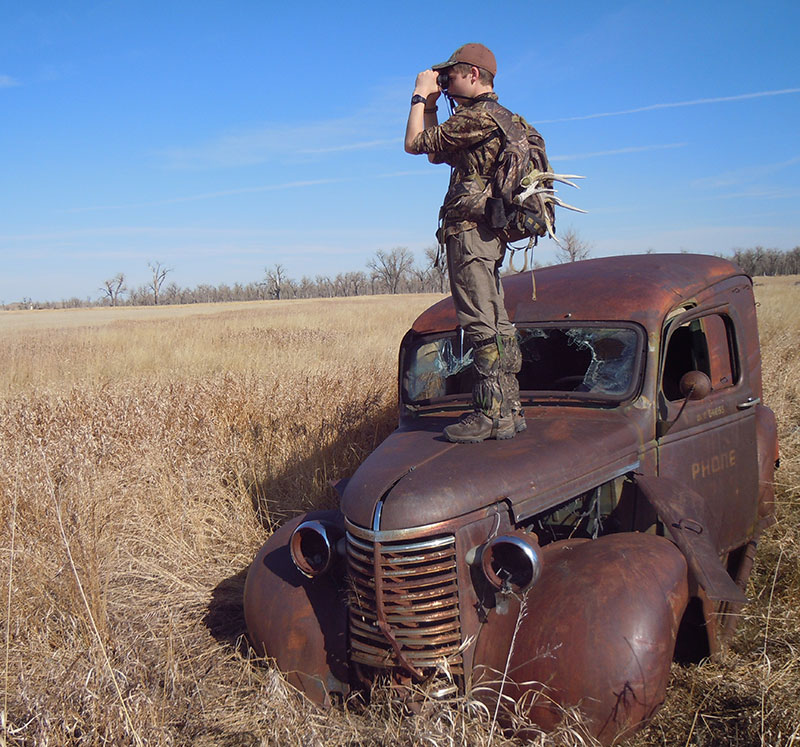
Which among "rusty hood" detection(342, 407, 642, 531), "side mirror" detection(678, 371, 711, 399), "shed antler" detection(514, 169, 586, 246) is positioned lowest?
"rusty hood" detection(342, 407, 642, 531)

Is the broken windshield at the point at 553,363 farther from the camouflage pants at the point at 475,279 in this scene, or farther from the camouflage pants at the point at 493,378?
the camouflage pants at the point at 475,279

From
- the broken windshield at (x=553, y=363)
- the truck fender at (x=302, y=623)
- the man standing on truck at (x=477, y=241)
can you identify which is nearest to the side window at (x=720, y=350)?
the broken windshield at (x=553, y=363)

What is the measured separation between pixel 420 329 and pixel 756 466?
2.17 metres

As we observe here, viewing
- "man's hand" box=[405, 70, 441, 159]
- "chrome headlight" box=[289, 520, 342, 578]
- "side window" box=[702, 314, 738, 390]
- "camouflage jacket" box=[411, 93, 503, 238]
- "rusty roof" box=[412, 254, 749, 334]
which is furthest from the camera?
"side window" box=[702, 314, 738, 390]

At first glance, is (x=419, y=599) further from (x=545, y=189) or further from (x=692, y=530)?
(x=545, y=189)

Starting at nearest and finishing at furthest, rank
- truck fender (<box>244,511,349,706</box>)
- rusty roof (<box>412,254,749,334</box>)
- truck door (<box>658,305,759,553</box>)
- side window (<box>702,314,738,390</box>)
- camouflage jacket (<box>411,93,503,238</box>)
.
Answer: truck fender (<box>244,511,349,706</box>)
camouflage jacket (<box>411,93,503,238</box>)
truck door (<box>658,305,759,553</box>)
rusty roof (<box>412,254,749,334</box>)
side window (<box>702,314,738,390</box>)

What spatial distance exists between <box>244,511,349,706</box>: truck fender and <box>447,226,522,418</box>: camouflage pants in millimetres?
927

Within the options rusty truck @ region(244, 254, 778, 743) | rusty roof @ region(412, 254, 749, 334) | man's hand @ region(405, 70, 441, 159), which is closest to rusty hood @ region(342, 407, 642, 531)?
rusty truck @ region(244, 254, 778, 743)

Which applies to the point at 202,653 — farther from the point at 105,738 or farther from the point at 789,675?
the point at 789,675

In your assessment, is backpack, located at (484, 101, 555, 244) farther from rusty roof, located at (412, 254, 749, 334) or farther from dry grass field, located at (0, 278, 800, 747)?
dry grass field, located at (0, 278, 800, 747)

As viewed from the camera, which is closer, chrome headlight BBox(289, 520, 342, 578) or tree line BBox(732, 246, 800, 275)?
chrome headlight BBox(289, 520, 342, 578)

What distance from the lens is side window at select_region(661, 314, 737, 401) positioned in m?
4.10

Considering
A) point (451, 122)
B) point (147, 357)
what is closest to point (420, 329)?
point (451, 122)

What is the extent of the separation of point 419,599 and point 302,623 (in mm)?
674
